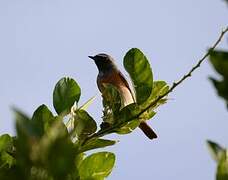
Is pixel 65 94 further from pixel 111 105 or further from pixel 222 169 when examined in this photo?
pixel 222 169

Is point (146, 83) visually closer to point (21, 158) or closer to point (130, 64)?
point (130, 64)

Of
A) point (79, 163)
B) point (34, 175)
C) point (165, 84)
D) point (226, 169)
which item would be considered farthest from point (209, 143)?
point (165, 84)

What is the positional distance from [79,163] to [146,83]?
539 millimetres

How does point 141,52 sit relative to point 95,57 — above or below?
below

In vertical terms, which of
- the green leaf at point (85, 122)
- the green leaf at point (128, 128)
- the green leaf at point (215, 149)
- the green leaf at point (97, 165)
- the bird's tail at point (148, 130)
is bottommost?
the green leaf at point (215, 149)

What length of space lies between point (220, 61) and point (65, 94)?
141 centimetres

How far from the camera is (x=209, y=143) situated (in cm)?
102

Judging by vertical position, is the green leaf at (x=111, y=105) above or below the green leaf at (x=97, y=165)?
above

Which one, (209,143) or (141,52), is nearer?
(209,143)

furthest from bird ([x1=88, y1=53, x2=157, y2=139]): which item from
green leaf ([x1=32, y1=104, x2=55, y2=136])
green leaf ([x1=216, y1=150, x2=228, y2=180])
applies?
green leaf ([x1=216, y1=150, x2=228, y2=180])

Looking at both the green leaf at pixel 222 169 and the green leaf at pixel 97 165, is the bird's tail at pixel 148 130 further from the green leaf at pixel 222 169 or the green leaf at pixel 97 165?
the green leaf at pixel 222 169

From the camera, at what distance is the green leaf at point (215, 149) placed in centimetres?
102

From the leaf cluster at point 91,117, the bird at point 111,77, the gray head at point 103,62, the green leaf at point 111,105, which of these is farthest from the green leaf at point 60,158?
the gray head at point 103,62

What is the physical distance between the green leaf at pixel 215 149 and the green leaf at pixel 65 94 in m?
1.09
